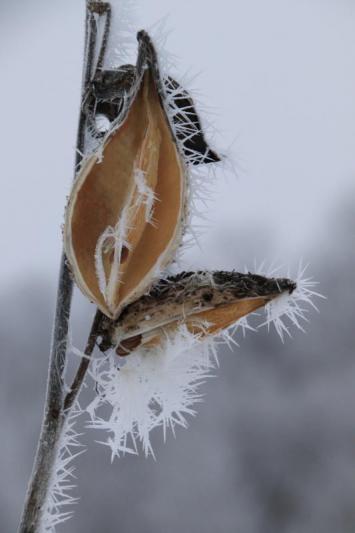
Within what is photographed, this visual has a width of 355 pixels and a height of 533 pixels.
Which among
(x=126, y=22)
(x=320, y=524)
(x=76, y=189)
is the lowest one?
(x=320, y=524)

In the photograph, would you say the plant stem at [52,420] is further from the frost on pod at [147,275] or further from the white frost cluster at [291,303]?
the white frost cluster at [291,303]

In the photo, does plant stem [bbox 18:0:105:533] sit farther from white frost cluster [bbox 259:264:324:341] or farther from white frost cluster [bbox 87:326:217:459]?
white frost cluster [bbox 259:264:324:341]

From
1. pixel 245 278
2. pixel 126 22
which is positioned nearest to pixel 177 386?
pixel 245 278

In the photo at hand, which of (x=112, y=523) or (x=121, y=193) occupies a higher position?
(x=121, y=193)

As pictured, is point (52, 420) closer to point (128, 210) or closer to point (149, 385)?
point (149, 385)

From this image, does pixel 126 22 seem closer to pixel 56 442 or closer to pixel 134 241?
pixel 134 241

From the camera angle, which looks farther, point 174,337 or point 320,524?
point 320,524

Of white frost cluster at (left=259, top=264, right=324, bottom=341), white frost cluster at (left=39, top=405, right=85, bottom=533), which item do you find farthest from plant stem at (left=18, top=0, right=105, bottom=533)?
white frost cluster at (left=259, top=264, right=324, bottom=341)
